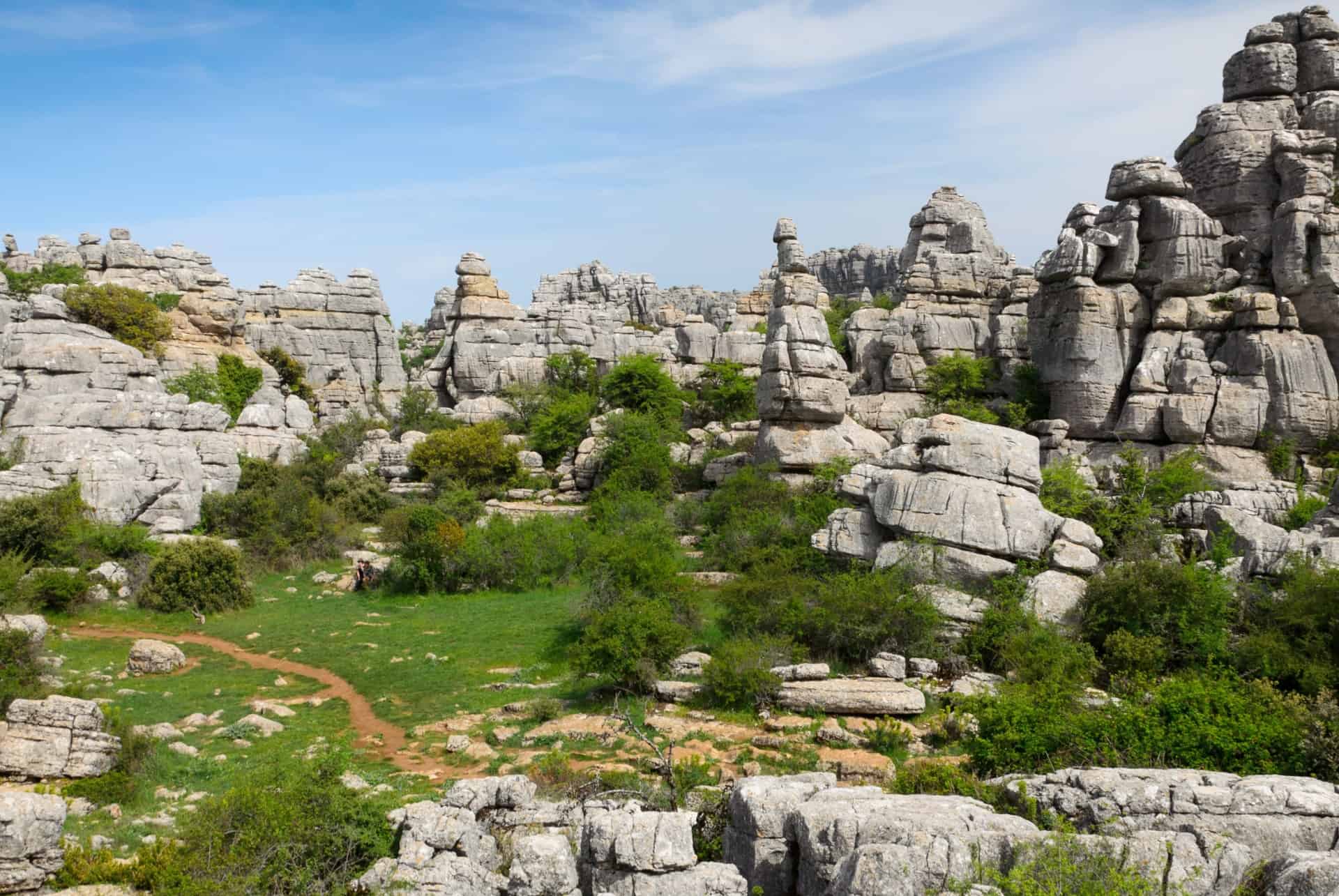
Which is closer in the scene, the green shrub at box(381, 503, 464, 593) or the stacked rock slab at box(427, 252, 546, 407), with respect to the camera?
the green shrub at box(381, 503, 464, 593)

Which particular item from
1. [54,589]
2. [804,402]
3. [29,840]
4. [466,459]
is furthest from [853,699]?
[466,459]

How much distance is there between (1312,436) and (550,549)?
846 inches

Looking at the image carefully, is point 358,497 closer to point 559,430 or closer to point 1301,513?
point 559,430

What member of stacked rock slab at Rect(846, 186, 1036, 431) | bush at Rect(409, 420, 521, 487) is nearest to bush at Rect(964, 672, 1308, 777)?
stacked rock slab at Rect(846, 186, 1036, 431)

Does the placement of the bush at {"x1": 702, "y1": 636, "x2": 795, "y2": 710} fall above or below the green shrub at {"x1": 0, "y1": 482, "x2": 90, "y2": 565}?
below

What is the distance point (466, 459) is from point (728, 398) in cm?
1029

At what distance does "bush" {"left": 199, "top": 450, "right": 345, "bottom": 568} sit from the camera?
2680cm

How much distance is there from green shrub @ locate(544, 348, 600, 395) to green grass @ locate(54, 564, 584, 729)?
704 inches

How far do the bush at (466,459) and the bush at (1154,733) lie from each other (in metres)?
22.0

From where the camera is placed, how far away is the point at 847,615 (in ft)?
58.7

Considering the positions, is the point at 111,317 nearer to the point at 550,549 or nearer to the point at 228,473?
the point at 228,473

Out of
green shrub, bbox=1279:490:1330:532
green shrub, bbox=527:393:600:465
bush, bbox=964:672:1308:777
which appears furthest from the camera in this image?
green shrub, bbox=527:393:600:465

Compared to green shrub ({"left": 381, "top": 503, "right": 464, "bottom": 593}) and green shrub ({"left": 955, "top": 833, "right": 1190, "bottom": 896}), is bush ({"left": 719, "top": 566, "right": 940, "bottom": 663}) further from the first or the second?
green shrub ({"left": 955, "top": 833, "right": 1190, "bottom": 896})

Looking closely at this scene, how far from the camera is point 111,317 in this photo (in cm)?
3591
